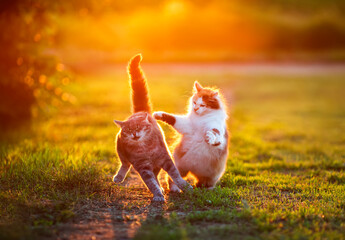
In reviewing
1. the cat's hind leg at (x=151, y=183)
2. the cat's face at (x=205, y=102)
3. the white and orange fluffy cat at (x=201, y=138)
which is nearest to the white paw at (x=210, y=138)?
the white and orange fluffy cat at (x=201, y=138)

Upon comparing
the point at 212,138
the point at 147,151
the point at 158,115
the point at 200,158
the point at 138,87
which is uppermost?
the point at 138,87

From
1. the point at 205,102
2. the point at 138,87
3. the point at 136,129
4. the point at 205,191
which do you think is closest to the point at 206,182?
the point at 205,191

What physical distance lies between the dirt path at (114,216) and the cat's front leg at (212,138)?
836mm

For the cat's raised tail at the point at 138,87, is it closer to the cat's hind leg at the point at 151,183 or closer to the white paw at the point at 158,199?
the cat's hind leg at the point at 151,183

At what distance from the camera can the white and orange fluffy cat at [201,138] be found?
4.01 metres

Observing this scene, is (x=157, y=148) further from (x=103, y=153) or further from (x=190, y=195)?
(x=103, y=153)

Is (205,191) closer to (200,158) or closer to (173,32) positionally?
(200,158)

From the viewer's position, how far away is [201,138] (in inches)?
158

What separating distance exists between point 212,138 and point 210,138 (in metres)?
0.02

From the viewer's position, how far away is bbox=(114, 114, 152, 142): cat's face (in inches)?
153

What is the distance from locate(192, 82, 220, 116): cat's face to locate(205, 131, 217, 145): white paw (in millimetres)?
498

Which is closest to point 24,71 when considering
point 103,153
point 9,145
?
point 9,145

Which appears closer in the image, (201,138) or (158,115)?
(201,138)

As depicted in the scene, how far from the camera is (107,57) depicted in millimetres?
25328
